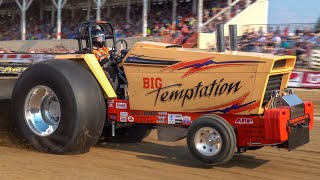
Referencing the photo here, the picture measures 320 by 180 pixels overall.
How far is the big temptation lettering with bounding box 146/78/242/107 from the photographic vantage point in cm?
462

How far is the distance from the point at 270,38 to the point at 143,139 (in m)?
10.2

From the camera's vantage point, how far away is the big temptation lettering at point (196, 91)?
4.62m

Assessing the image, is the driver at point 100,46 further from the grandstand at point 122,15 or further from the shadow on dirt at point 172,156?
the grandstand at point 122,15

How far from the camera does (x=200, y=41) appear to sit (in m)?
18.1

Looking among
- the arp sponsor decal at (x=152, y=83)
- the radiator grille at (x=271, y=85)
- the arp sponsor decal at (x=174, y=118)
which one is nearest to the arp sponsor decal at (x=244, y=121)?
the radiator grille at (x=271, y=85)

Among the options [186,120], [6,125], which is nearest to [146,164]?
[186,120]

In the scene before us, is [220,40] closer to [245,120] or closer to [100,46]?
[245,120]

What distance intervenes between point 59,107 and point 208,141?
1842mm

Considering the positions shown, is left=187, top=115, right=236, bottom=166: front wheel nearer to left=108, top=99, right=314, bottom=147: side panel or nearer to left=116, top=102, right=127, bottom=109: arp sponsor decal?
left=108, top=99, right=314, bottom=147: side panel

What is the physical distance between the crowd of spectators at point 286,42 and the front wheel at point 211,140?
422 inches

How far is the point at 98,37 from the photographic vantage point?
570 centimetres

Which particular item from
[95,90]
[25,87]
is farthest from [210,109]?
[25,87]

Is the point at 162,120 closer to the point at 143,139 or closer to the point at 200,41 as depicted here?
the point at 143,139

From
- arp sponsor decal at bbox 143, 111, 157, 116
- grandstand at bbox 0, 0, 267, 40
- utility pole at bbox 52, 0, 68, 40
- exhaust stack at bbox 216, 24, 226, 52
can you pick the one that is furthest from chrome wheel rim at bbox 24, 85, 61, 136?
utility pole at bbox 52, 0, 68, 40
